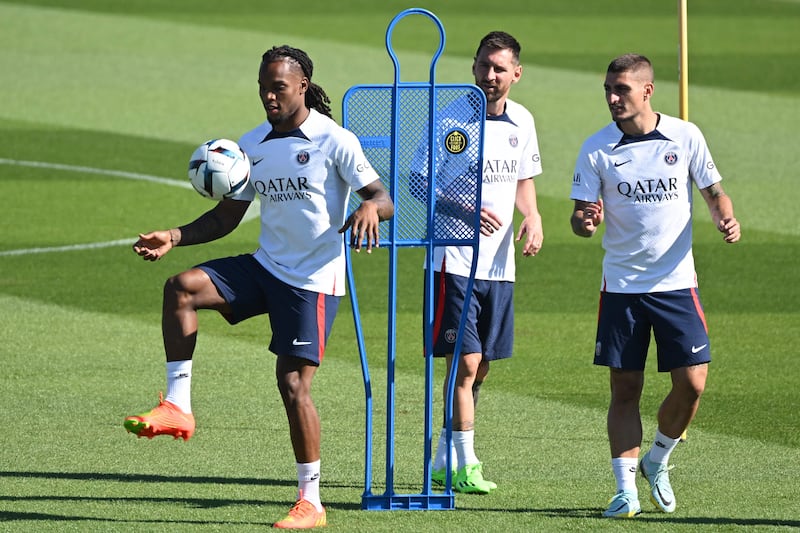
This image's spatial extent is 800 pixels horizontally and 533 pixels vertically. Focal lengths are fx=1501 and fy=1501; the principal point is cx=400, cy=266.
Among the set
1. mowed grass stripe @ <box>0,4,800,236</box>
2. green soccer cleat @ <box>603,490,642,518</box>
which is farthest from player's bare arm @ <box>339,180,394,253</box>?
mowed grass stripe @ <box>0,4,800,236</box>

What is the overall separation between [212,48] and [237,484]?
969 inches

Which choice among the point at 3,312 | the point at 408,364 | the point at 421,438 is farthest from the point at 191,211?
the point at 421,438

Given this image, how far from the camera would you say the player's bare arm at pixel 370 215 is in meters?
7.54

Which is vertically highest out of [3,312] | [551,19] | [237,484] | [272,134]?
[551,19]

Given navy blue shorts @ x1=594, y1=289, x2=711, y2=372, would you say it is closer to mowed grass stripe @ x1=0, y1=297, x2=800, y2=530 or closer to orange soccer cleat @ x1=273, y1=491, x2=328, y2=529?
mowed grass stripe @ x1=0, y1=297, x2=800, y2=530

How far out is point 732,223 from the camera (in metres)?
8.13

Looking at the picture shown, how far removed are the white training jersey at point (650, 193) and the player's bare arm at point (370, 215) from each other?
3.92 ft

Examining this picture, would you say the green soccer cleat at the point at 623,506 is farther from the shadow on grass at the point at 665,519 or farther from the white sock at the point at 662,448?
the white sock at the point at 662,448

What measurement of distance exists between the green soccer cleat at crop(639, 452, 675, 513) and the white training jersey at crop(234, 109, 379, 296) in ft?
6.64

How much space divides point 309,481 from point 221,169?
1.71 metres

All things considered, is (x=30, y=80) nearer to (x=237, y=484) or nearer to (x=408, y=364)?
Result: (x=408, y=364)

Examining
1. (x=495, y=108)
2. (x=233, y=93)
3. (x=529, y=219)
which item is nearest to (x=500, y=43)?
(x=495, y=108)

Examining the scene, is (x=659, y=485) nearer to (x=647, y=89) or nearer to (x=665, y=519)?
(x=665, y=519)

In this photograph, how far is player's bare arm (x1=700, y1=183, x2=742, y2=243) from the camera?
812cm
